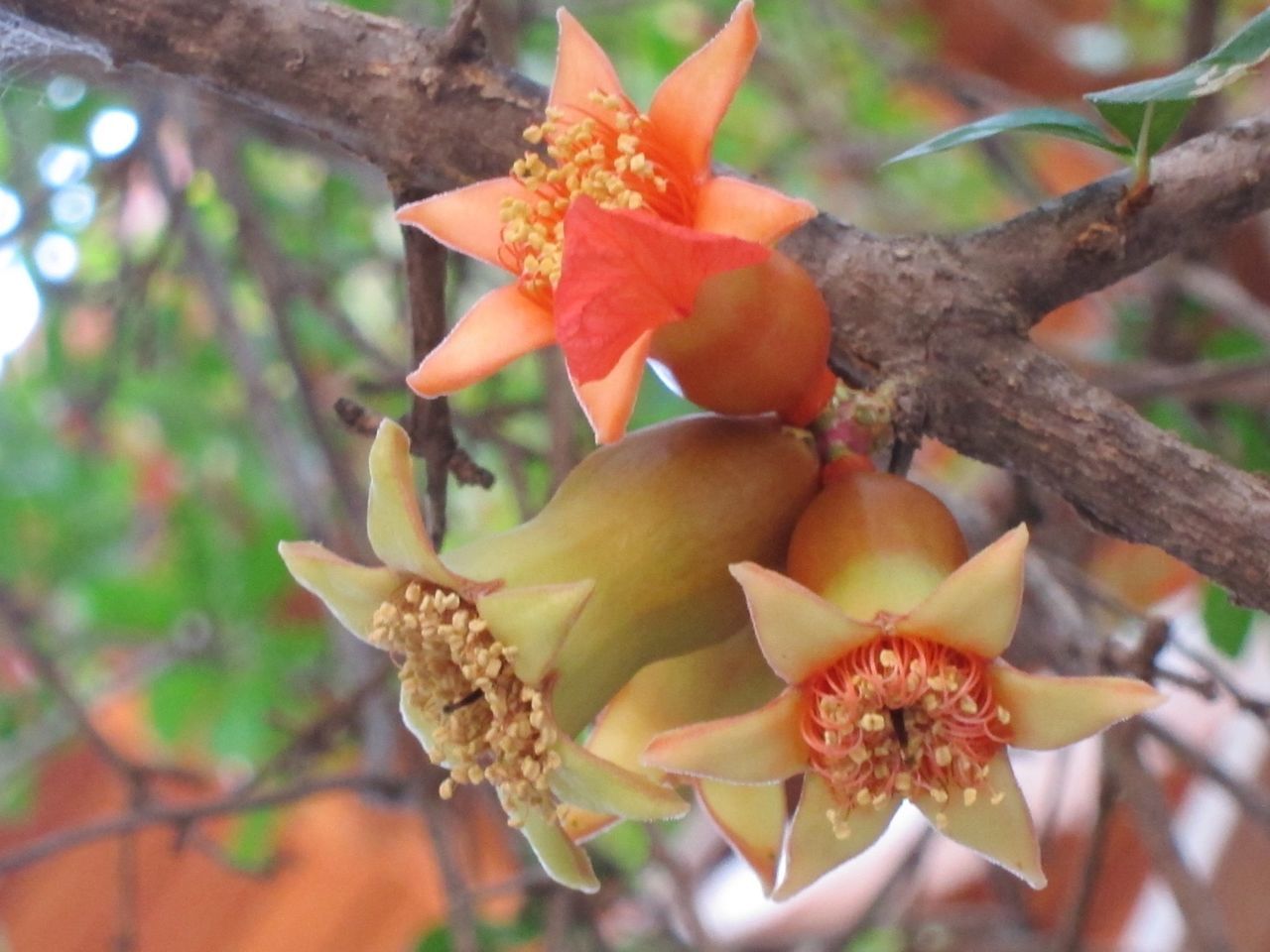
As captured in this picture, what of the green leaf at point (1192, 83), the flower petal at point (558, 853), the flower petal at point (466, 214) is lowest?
the flower petal at point (558, 853)

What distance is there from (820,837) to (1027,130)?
0.28m

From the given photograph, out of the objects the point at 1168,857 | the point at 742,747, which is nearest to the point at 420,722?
the point at 742,747

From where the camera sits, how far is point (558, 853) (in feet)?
1.54

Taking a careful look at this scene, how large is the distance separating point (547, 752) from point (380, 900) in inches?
59.9

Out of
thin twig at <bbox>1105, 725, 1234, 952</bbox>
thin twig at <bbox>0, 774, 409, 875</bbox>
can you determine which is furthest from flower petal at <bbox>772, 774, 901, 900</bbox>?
thin twig at <bbox>0, 774, 409, 875</bbox>

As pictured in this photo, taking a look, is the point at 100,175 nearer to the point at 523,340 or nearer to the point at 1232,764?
the point at 523,340

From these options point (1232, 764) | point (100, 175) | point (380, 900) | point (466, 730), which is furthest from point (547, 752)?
point (380, 900)

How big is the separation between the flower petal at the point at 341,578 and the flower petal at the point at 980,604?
0.18m

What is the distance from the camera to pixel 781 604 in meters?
0.39

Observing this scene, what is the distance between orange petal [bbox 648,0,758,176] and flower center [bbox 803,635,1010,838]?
0.62ft

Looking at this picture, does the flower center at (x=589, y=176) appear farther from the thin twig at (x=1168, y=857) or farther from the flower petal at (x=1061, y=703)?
the thin twig at (x=1168, y=857)

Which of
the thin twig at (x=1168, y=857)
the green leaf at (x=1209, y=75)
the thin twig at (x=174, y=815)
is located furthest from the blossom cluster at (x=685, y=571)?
the thin twig at (x=174, y=815)

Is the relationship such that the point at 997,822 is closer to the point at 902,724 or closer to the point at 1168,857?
the point at 902,724

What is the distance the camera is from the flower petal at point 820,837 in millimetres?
440
